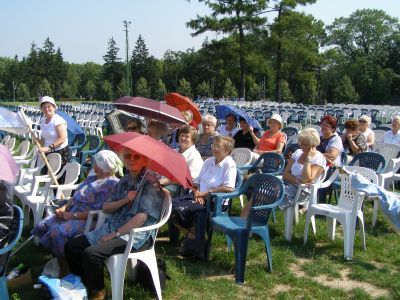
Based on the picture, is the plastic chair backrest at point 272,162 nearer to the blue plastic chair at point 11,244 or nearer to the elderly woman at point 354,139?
the elderly woman at point 354,139

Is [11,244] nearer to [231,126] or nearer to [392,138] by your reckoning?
[231,126]

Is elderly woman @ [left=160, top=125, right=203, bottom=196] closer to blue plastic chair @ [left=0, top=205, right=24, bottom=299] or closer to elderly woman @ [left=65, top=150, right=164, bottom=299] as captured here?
elderly woman @ [left=65, top=150, right=164, bottom=299]

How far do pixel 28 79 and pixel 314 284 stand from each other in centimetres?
7942

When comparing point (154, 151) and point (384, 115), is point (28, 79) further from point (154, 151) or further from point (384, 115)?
point (154, 151)

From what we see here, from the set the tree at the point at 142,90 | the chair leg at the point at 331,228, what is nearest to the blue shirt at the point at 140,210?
the chair leg at the point at 331,228

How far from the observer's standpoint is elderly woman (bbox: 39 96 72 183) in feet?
20.1

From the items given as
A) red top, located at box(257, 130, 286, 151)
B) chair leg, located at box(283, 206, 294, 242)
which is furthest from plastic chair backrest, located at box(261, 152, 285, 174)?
chair leg, located at box(283, 206, 294, 242)

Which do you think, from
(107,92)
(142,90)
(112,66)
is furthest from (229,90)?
(112,66)

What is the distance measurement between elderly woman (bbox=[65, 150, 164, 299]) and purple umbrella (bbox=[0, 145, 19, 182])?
2.43 ft

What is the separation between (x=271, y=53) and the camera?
37.6 metres

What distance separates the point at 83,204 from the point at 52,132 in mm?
2539

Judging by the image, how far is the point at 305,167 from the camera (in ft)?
17.0

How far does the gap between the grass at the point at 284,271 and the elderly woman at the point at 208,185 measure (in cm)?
39

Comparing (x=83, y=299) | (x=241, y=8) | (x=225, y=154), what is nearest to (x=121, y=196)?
(x=83, y=299)
